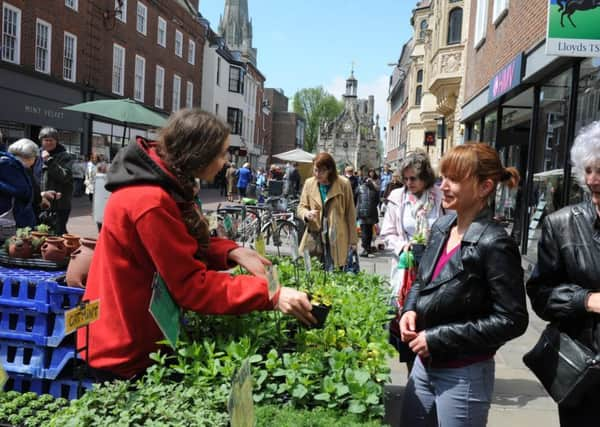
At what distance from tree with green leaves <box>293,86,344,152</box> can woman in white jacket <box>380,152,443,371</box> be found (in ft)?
298

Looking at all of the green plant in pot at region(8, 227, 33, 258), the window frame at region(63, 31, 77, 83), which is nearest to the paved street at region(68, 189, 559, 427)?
the green plant in pot at region(8, 227, 33, 258)

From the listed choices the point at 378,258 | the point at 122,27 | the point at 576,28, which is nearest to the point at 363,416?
the point at 576,28

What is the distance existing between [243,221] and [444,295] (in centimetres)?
1025

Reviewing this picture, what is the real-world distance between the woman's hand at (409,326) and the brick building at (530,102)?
607cm

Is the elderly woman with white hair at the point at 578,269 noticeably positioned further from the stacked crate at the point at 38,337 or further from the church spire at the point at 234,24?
the church spire at the point at 234,24

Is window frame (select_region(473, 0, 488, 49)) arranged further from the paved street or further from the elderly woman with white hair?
the elderly woman with white hair

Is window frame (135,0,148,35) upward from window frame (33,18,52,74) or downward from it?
upward

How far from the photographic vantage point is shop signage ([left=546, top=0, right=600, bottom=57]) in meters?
6.16

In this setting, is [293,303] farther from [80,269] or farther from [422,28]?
[422,28]

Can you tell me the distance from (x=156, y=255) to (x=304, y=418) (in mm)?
751

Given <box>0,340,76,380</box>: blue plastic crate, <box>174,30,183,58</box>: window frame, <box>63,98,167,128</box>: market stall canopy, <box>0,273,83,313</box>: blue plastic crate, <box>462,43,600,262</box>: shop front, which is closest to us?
<box>0,340,76,380</box>: blue plastic crate

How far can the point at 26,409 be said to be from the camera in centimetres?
204

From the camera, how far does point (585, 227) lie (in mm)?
2217

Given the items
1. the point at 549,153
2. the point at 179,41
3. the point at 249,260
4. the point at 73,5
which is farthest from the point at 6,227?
the point at 179,41
